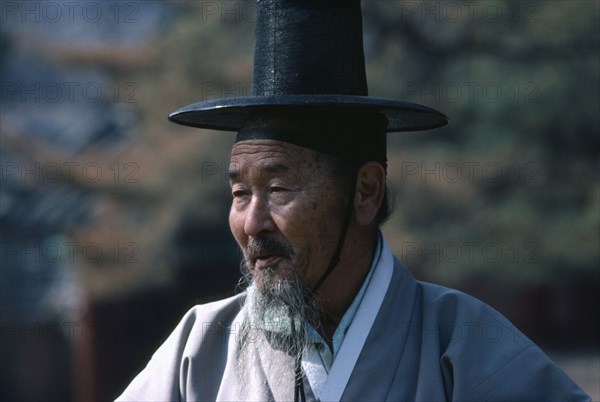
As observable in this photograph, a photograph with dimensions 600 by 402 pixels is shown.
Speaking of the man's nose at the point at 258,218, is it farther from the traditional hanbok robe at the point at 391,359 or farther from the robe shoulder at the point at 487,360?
the robe shoulder at the point at 487,360

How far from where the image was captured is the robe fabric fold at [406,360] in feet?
9.43

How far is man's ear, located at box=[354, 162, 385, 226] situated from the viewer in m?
3.16

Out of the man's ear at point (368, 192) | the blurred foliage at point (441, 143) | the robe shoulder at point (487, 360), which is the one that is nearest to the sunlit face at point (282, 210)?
the man's ear at point (368, 192)

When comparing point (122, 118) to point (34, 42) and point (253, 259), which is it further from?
point (253, 259)

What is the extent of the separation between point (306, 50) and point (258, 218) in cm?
54

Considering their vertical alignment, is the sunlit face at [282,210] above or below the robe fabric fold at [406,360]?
above

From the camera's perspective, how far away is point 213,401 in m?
3.13

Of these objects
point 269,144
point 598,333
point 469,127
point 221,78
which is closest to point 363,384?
point 269,144

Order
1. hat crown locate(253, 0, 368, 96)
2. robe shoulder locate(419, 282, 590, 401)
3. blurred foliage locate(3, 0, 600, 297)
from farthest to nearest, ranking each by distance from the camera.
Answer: blurred foliage locate(3, 0, 600, 297) → hat crown locate(253, 0, 368, 96) → robe shoulder locate(419, 282, 590, 401)

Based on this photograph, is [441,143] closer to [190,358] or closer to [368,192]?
[368,192]

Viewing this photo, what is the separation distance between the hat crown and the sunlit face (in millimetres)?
209

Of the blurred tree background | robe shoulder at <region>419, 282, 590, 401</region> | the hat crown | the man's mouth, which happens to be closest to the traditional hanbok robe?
robe shoulder at <region>419, 282, 590, 401</region>

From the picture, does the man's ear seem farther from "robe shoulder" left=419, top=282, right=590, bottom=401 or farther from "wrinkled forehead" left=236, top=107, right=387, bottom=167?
"robe shoulder" left=419, top=282, right=590, bottom=401

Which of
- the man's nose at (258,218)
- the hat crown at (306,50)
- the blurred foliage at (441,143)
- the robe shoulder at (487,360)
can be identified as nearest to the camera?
the robe shoulder at (487,360)
